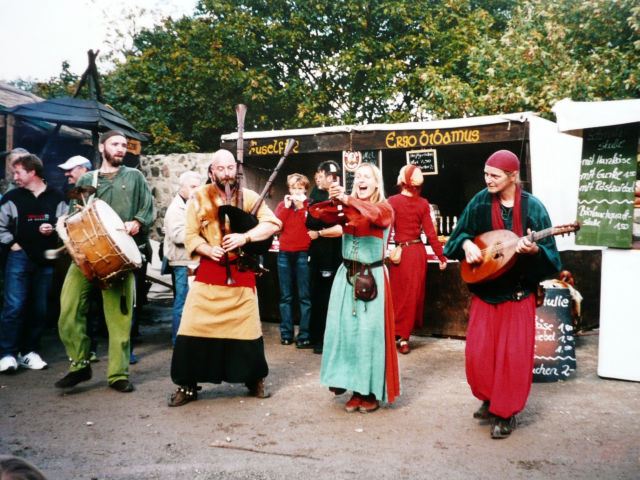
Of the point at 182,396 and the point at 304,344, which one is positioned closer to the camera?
the point at 182,396

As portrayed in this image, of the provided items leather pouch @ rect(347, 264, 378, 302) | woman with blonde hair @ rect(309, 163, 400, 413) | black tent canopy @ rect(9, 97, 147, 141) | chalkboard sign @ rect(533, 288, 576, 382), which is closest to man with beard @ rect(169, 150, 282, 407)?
woman with blonde hair @ rect(309, 163, 400, 413)

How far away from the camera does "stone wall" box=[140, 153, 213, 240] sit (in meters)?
16.1

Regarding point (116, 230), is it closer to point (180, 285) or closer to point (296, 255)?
point (180, 285)

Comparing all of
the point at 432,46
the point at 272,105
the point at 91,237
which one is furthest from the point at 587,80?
the point at 91,237

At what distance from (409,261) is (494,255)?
2.92m

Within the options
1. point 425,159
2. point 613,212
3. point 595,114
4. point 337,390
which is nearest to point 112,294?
point 337,390

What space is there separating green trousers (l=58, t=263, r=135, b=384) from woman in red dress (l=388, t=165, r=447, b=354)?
10.3ft

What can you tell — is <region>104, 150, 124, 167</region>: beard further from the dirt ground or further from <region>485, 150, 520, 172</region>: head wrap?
<region>485, 150, 520, 172</region>: head wrap

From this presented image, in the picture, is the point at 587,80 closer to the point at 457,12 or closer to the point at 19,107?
the point at 457,12

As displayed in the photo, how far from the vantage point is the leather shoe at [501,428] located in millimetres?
4160

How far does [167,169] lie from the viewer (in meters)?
16.2

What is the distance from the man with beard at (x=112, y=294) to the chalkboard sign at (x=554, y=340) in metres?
3.86

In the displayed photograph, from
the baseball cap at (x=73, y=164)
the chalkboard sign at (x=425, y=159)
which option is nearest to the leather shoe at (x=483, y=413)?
the chalkboard sign at (x=425, y=159)

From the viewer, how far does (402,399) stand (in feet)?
17.0
